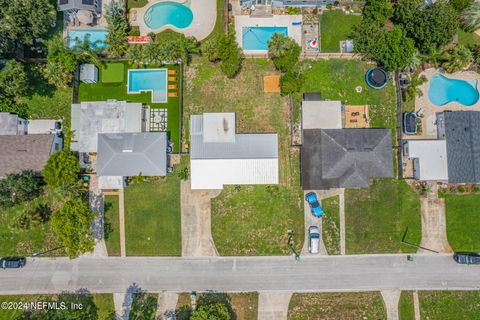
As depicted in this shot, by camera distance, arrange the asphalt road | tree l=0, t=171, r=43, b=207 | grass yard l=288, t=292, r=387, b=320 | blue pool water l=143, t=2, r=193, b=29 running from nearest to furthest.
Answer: tree l=0, t=171, r=43, b=207 → grass yard l=288, t=292, r=387, b=320 → the asphalt road → blue pool water l=143, t=2, r=193, b=29

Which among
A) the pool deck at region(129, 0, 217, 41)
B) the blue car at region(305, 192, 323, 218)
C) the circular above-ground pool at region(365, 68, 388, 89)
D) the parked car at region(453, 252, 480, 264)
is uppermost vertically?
the pool deck at region(129, 0, 217, 41)

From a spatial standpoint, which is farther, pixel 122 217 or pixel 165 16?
pixel 165 16

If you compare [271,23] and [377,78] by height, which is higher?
[271,23]

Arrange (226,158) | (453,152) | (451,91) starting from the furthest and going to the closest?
(451,91) → (226,158) → (453,152)

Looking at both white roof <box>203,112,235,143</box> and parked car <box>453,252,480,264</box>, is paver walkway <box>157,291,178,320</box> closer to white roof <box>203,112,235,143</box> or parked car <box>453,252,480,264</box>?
white roof <box>203,112,235,143</box>

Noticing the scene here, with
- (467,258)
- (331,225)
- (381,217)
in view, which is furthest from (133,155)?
(467,258)

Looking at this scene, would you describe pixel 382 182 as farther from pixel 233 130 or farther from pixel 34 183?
pixel 34 183

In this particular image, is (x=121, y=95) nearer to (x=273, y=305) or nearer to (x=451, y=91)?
(x=273, y=305)

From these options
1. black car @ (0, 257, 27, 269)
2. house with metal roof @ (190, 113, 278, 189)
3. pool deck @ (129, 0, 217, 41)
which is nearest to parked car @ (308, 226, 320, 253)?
house with metal roof @ (190, 113, 278, 189)
